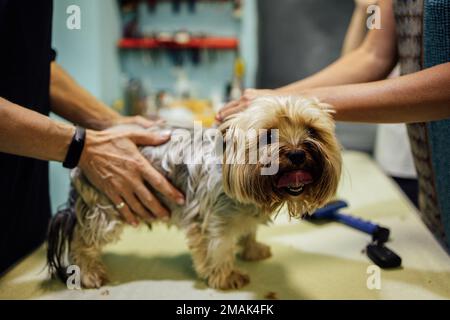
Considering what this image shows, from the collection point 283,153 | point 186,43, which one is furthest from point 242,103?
point 186,43

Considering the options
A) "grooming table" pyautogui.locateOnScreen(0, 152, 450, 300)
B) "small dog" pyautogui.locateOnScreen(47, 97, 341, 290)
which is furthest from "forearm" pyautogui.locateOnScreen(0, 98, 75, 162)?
"grooming table" pyautogui.locateOnScreen(0, 152, 450, 300)

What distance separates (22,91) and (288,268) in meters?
0.84

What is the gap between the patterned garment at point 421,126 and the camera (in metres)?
1.07

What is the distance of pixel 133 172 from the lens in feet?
3.46

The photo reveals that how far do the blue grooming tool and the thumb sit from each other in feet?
2.01

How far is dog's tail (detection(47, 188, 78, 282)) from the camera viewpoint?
44.1 inches

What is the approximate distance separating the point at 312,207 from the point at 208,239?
0.28m

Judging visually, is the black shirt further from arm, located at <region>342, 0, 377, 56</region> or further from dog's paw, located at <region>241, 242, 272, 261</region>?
arm, located at <region>342, 0, 377, 56</region>

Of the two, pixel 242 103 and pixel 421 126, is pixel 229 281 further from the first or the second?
pixel 421 126

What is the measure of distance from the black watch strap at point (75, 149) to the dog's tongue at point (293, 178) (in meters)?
0.49

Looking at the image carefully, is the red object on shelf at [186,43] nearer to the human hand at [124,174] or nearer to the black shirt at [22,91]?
the black shirt at [22,91]

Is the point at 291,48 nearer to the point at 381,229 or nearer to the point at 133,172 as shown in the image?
the point at 381,229

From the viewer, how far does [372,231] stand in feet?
4.14
